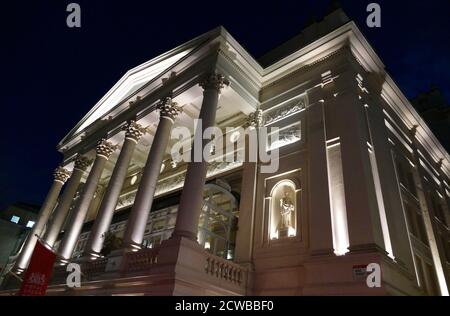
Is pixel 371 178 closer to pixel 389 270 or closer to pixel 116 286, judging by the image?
pixel 389 270

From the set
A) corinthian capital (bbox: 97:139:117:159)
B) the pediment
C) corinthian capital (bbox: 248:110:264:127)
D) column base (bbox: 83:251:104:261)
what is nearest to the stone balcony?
column base (bbox: 83:251:104:261)

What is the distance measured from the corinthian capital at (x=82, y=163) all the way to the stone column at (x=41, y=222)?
252 cm

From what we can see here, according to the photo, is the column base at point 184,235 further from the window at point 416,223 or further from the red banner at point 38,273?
the window at point 416,223

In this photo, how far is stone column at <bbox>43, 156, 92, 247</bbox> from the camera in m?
16.4

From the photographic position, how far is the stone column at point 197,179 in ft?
31.0

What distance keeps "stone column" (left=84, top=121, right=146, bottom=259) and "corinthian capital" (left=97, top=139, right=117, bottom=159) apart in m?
2.29

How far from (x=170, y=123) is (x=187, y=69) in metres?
2.90

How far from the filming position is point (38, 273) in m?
9.94

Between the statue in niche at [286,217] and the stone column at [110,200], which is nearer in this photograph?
the statue in niche at [286,217]

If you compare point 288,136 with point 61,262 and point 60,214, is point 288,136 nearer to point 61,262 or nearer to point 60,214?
point 61,262

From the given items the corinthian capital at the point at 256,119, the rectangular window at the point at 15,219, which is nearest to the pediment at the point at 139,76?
the corinthian capital at the point at 256,119

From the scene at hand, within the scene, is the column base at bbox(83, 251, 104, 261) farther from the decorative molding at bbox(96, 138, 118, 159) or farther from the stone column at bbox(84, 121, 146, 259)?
the decorative molding at bbox(96, 138, 118, 159)
